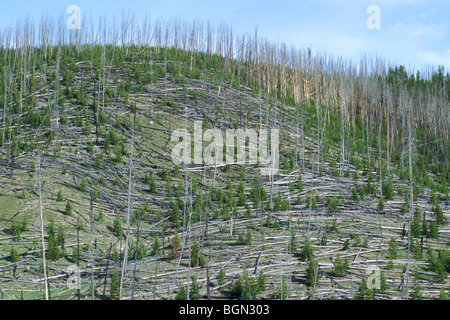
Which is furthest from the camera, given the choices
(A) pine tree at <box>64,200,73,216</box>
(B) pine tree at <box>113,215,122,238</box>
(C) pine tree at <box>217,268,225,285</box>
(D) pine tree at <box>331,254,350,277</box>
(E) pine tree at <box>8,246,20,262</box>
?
(A) pine tree at <box>64,200,73,216</box>

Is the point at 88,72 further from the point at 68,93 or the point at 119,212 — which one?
the point at 119,212

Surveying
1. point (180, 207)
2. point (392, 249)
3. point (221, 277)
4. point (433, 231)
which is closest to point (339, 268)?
point (392, 249)

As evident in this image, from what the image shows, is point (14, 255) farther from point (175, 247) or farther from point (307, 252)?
point (307, 252)

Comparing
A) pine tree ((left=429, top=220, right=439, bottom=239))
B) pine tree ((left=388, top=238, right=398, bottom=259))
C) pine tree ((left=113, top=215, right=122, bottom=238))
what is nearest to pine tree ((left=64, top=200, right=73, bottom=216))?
pine tree ((left=113, top=215, right=122, bottom=238))

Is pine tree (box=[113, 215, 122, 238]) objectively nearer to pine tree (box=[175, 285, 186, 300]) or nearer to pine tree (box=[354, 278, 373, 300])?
pine tree (box=[175, 285, 186, 300])

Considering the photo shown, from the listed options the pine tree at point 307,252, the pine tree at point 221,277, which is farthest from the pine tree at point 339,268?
the pine tree at point 221,277

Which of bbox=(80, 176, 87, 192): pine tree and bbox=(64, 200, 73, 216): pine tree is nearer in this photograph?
bbox=(64, 200, 73, 216): pine tree

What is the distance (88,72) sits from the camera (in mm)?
14180

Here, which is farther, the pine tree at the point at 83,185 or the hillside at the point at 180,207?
the pine tree at the point at 83,185

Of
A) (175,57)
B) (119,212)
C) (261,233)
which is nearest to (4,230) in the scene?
(119,212)

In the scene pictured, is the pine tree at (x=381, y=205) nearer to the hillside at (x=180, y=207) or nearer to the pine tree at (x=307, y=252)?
the hillside at (x=180, y=207)

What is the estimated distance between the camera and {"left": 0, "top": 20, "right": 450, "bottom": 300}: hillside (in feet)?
18.2

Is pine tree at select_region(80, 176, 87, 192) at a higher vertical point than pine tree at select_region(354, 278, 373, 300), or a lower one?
higher

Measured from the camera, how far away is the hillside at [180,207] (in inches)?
218
